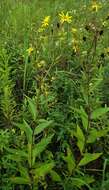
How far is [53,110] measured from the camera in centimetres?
234

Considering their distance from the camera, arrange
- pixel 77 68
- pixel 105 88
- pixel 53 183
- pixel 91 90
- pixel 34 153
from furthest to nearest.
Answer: pixel 77 68 → pixel 105 88 → pixel 91 90 → pixel 53 183 → pixel 34 153

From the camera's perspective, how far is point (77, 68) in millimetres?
2830

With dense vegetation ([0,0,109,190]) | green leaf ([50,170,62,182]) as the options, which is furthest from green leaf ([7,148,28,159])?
green leaf ([50,170,62,182])

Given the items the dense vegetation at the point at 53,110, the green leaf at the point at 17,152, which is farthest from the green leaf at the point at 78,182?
the green leaf at the point at 17,152

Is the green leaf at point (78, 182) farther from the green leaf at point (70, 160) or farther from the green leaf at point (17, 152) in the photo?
the green leaf at point (17, 152)

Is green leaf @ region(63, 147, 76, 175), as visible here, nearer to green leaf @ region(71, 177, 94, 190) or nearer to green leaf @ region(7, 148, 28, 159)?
green leaf @ region(71, 177, 94, 190)

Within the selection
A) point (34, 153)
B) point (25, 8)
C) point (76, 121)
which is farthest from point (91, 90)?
point (25, 8)

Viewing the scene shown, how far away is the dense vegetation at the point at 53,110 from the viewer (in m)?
1.88

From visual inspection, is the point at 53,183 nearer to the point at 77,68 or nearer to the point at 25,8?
the point at 77,68

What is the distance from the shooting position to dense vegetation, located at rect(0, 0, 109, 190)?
6.16ft

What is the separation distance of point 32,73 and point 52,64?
0.14 metres

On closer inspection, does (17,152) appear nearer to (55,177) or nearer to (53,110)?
(55,177)

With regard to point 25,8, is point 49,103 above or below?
below

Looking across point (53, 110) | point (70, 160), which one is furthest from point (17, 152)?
point (53, 110)
